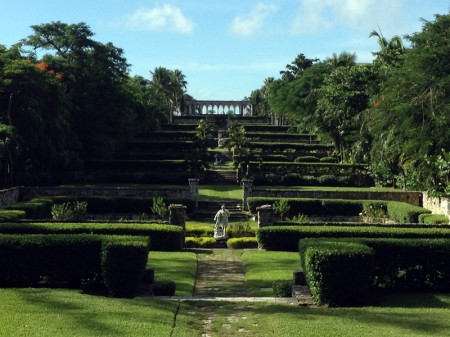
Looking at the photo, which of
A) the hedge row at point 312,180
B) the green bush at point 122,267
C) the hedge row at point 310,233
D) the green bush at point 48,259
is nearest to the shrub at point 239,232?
the hedge row at point 310,233

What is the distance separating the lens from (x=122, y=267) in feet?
46.0

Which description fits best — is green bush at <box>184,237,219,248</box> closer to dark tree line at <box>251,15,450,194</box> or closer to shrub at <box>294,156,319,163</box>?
dark tree line at <box>251,15,450,194</box>

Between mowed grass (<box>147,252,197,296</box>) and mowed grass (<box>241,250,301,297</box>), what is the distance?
1.68 meters

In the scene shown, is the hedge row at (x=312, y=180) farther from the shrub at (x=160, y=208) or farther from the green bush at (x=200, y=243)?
the green bush at (x=200, y=243)

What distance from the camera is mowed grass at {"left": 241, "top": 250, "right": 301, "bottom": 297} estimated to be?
16.3 metres

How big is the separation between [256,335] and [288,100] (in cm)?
5950

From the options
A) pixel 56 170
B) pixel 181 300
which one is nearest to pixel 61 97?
pixel 56 170

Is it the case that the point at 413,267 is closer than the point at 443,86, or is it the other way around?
the point at 413,267

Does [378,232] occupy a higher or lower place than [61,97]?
lower

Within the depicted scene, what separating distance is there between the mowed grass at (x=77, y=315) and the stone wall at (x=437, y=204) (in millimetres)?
21617

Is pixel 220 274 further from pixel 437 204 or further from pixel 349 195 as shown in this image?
pixel 349 195

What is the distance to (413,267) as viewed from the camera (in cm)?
1521

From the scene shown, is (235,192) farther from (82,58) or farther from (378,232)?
(378,232)

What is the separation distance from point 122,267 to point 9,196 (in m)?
22.3
